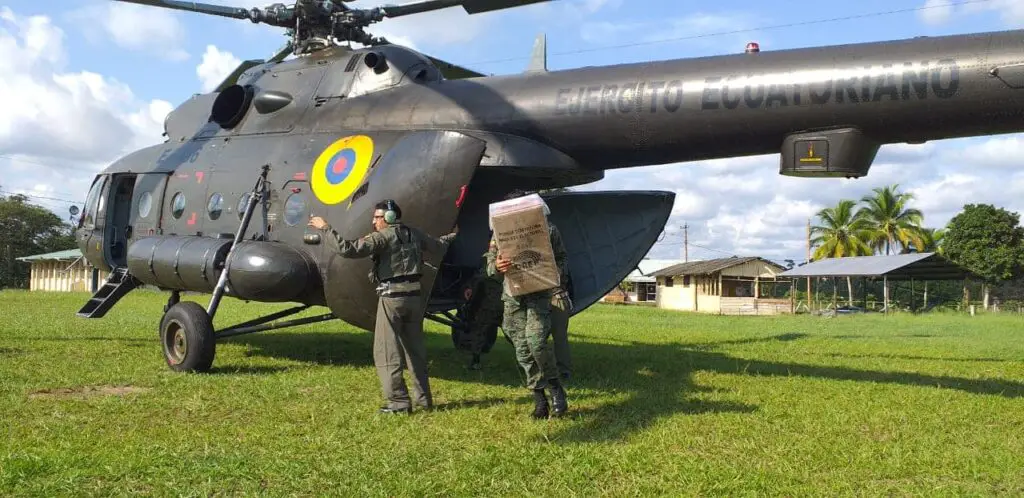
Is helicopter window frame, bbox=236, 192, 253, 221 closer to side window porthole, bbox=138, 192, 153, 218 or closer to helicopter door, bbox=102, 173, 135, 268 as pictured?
side window porthole, bbox=138, 192, 153, 218

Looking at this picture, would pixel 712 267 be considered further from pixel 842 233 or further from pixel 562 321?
pixel 562 321

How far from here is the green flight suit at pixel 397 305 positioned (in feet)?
22.2

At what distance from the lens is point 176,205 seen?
34.6ft

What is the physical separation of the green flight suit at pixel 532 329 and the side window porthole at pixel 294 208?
3.12 meters

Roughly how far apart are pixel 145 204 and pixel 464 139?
5606 millimetres

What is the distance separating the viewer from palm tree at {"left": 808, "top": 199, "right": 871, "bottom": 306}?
57.7 m

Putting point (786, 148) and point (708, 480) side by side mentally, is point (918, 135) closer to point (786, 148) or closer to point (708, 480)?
point (786, 148)

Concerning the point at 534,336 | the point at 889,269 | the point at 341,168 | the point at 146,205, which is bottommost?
the point at 534,336

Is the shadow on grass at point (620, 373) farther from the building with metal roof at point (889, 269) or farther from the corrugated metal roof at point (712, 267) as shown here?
the corrugated metal roof at point (712, 267)

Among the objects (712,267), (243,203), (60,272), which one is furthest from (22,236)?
(243,203)

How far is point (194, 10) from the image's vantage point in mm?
10312

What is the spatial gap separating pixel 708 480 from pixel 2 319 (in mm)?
15944

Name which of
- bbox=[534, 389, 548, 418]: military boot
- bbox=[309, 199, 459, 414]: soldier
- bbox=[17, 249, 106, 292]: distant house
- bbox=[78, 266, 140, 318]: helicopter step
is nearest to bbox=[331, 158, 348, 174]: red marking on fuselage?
bbox=[309, 199, 459, 414]: soldier

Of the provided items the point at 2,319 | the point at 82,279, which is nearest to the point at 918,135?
the point at 2,319
